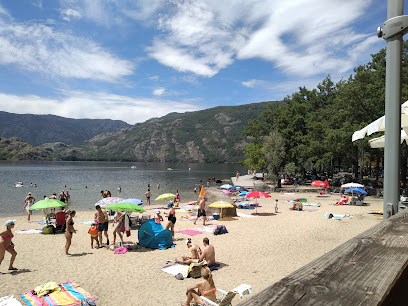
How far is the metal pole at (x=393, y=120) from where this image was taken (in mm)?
3062

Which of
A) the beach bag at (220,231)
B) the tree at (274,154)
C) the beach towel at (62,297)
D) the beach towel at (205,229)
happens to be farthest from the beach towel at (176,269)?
the tree at (274,154)

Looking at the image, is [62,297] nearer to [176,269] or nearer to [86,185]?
[176,269]

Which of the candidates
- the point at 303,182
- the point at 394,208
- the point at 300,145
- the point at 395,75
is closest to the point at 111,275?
the point at 394,208

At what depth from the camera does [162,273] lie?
10.3 metres

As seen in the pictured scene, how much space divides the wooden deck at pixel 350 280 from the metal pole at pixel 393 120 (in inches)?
67.6

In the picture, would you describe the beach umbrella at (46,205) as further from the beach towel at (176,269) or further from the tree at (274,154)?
the tree at (274,154)

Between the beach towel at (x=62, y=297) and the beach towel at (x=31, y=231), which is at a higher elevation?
the beach towel at (x=62, y=297)

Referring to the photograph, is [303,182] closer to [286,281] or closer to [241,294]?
[241,294]

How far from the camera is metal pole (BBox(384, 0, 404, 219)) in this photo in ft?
10.0

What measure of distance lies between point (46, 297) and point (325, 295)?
30.0 ft

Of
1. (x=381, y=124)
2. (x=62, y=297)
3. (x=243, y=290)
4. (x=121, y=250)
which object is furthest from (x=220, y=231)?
(x=381, y=124)

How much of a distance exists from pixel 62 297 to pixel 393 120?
8.93 metres

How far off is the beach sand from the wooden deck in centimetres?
744

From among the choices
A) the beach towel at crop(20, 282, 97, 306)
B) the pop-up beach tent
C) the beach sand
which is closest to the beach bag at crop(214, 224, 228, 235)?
the beach sand
